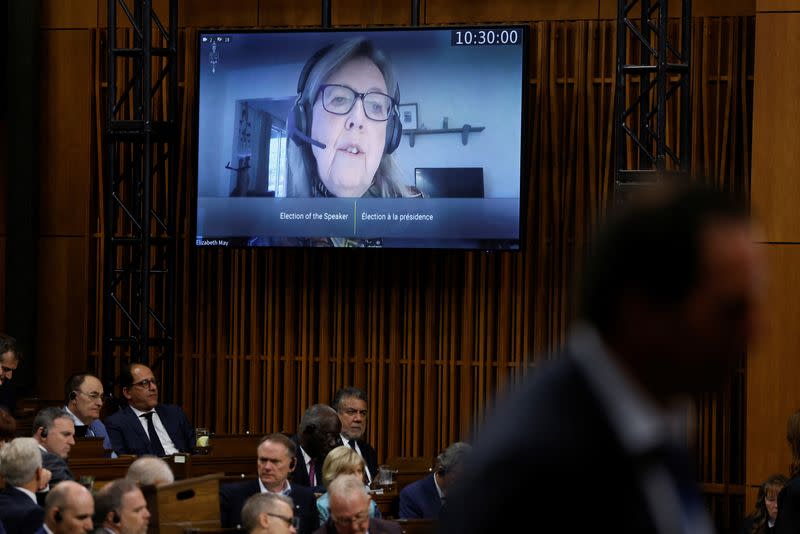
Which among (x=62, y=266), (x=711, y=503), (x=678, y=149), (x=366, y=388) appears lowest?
(x=711, y=503)

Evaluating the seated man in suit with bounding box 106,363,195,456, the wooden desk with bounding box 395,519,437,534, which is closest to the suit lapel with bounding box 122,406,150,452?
the seated man in suit with bounding box 106,363,195,456

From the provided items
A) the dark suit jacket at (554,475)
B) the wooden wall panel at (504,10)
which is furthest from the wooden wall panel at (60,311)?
the dark suit jacket at (554,475)

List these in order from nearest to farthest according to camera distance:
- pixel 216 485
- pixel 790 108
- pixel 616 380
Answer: pixel 616 380, pixel 216 485, pixel 790 108

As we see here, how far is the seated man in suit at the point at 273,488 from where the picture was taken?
6.29 meters

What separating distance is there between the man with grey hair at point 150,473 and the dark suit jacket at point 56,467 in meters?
0.78

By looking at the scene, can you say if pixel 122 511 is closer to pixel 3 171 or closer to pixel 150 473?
pixel 150 473

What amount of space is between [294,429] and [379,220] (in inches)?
75.1

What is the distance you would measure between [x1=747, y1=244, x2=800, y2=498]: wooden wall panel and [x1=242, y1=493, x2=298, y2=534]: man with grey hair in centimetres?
453

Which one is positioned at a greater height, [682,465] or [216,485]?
[682,465]

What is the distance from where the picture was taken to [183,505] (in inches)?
211

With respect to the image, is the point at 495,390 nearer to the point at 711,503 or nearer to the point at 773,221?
the point at 711,503

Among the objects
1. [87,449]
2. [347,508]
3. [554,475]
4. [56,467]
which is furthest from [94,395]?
[554,475]

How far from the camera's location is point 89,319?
10727 millimetres

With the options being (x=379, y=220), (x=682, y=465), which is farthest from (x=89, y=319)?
(x=682, y=465)
